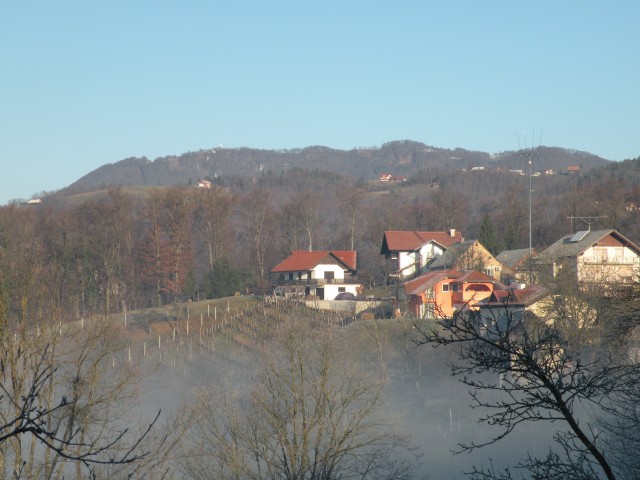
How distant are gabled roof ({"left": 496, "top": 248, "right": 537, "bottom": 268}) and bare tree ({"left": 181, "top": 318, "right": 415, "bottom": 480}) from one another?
30.1 meters

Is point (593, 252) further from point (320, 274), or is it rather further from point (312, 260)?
point (312, 260)

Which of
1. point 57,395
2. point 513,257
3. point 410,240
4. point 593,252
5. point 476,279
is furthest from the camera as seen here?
point 410,240

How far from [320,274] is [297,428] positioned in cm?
4006

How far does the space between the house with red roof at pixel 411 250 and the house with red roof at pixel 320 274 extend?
2.81 m

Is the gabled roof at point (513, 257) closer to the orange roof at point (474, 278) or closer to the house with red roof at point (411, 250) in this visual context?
the house with red roof at point (411, 250)

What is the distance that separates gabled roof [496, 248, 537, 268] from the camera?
52.3 m

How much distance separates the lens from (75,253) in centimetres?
5612

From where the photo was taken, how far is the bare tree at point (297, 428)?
19828 millimetres

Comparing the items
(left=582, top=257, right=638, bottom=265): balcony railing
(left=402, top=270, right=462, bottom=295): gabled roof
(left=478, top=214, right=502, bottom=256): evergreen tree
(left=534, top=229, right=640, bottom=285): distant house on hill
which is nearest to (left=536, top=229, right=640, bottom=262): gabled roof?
(left=534, top=229, right=640, bottom=285): distant house on hill

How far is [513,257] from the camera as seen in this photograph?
180ft

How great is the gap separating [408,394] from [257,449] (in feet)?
44.0

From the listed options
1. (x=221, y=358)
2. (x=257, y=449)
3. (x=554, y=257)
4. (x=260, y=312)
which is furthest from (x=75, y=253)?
(x=257, y=449)

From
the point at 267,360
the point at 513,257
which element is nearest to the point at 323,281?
the point at 513,257

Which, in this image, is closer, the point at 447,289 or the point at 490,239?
the point at 447,289
